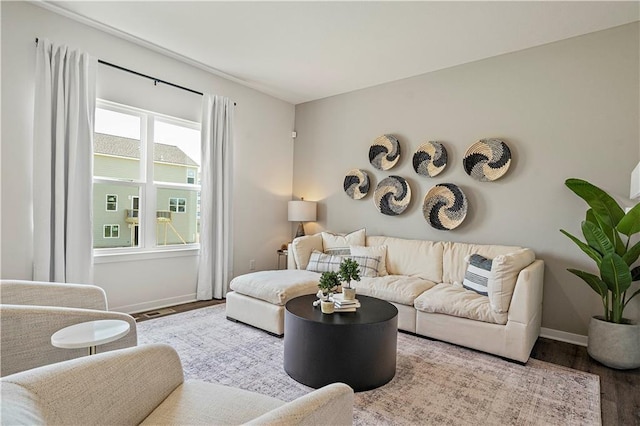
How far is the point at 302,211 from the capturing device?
5059 millimetres

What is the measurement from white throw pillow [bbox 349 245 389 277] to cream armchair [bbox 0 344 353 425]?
2827mm

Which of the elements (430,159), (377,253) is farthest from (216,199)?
(430,159)

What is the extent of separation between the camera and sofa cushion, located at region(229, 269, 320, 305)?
10.5 feet

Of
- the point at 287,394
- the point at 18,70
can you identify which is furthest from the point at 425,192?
the point at 18,70

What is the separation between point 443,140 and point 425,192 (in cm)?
65

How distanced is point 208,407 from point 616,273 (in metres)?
3.03

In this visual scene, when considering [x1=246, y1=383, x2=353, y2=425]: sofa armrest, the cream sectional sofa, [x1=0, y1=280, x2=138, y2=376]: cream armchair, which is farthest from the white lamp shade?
[x1=246, y1=383, x2=353, y2=425]: sofa armrest

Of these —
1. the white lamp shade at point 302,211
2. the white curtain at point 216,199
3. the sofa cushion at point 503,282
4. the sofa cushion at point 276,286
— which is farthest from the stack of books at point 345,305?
the white lamp shade at point 302,211

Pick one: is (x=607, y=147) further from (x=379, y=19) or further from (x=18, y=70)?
(x=18, y=70)

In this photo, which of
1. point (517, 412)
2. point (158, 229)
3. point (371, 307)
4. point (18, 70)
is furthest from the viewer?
point (158, 229)

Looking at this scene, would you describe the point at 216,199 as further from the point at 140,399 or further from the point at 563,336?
the point at 563,336

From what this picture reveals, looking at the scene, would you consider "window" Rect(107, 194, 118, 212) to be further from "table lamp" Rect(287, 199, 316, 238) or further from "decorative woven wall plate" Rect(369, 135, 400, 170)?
"decorative woven wall plate" Rect(369, 135, 400, 170)

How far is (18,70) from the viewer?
2965 mm

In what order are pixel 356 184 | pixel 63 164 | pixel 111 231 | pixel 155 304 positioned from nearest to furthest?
pixel 63 164, pixel 111 231, pixel 155 304, pixel 356 184
